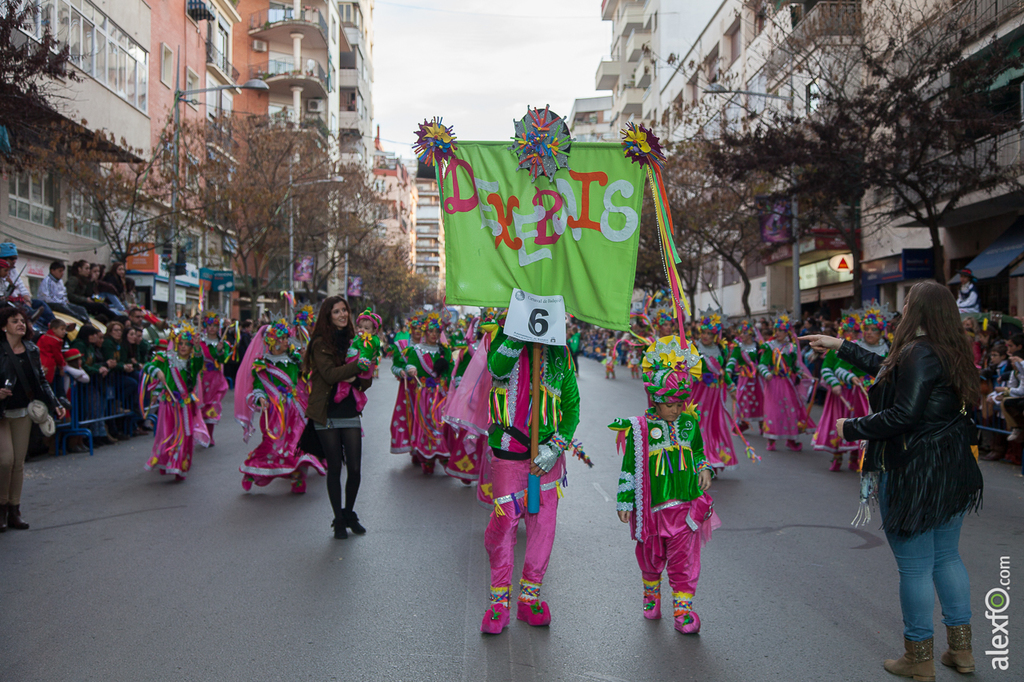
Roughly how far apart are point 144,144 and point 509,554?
26.8 metres

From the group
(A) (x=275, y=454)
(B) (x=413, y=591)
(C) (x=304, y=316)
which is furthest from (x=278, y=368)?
(B) (x=413, y=591)

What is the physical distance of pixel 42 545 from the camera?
22.0 ft

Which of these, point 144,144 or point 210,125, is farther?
point 210,125

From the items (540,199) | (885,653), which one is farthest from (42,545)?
(885,653)

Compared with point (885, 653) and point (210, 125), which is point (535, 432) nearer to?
point (885, 653)

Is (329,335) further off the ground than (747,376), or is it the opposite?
(329,335)

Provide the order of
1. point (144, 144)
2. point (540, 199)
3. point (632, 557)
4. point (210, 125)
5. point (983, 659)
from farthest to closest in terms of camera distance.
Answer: point (210, 125), point (144, 144), point (632, 557), point (540, 199), point (983, 659)

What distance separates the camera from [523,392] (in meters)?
4.86

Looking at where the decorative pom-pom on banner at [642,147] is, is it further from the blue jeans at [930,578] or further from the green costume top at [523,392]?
the blue jeans at [930,578]

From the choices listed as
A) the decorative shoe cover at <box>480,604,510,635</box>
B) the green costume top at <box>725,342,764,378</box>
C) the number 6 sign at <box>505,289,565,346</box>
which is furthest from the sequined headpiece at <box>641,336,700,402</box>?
the green costume top at <box>725,342,764,378</box>

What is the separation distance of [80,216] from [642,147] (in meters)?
23.8

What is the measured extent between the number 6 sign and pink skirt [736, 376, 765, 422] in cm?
939

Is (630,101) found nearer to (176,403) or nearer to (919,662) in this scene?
(176,403)

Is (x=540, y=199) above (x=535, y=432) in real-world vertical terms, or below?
above
